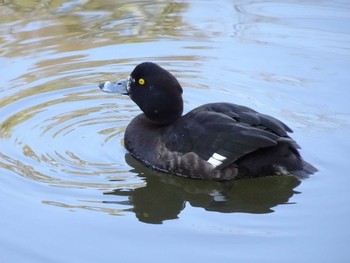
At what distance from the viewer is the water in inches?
211

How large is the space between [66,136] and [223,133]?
1513 millimetres

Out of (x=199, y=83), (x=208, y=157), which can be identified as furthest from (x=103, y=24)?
Answer: (x=208, y=157)

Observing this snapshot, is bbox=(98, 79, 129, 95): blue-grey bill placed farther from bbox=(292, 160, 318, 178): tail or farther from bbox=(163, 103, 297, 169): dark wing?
bbox=(292, 160, 318, 178): tail

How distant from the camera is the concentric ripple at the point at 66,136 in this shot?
6.38 m

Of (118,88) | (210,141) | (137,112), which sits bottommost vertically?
(137,112)

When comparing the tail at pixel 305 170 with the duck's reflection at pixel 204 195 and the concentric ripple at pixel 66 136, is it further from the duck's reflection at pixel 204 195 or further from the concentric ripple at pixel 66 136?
the concentric ripple at pixel 66 136

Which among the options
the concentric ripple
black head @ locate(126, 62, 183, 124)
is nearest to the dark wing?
black head @ locate(126, 62, 183, 124)

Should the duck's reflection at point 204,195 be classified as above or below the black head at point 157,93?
below

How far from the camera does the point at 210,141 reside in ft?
20.8

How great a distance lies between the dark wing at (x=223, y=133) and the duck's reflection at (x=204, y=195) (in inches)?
8.6

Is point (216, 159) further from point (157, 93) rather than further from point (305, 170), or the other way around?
point (157, 93)

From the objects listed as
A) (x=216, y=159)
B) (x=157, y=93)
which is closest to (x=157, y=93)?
(x=157, y=93)

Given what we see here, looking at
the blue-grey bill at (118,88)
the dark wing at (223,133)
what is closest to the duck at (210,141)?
the dark wing at (223,133)

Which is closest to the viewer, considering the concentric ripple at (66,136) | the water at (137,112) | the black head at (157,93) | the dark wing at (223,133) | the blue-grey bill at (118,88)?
the water at (137,112)
